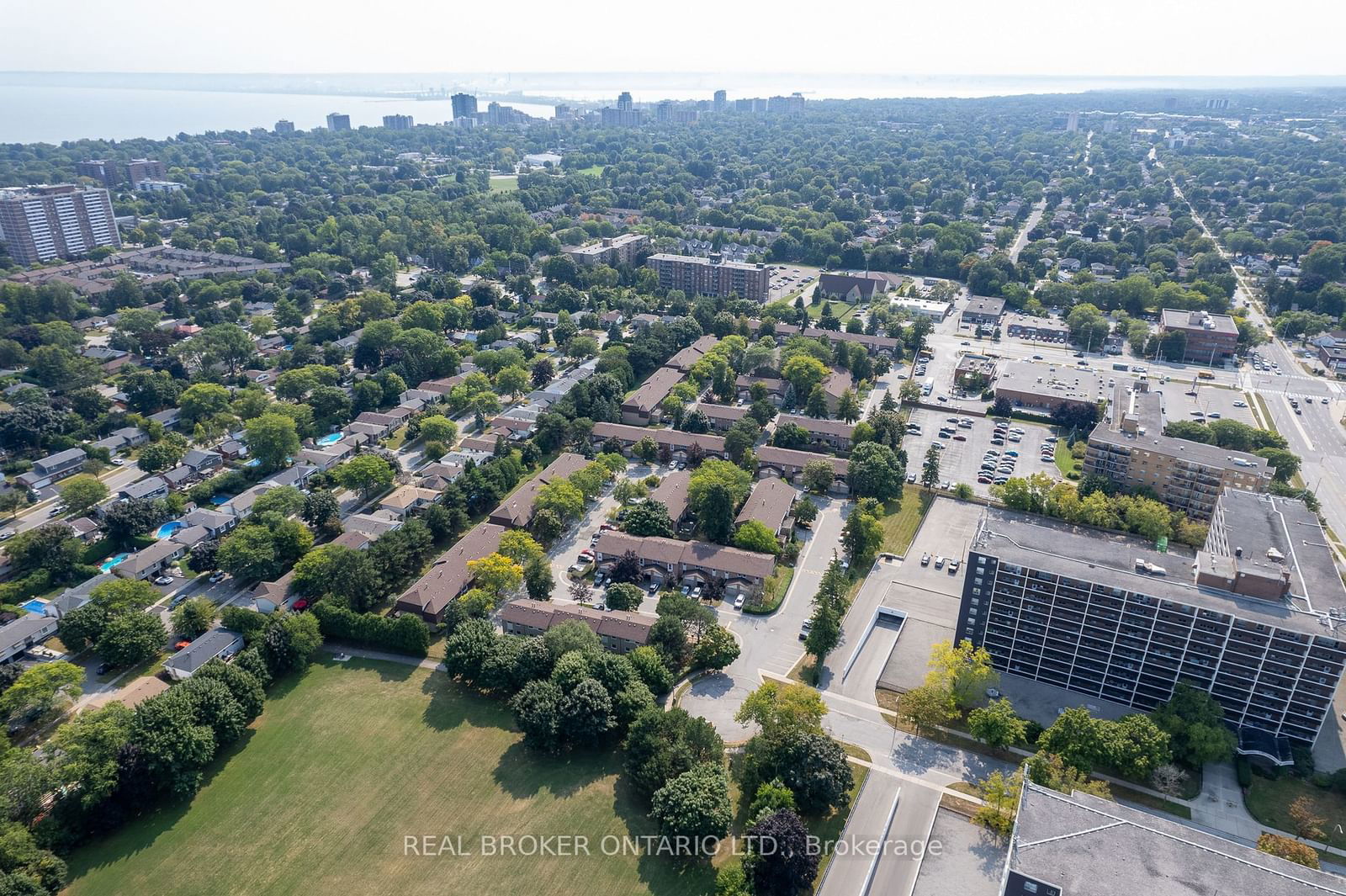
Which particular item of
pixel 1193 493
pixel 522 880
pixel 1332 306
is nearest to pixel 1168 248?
pixel 1332 306

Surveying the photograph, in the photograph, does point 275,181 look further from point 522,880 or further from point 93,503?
point 522,880

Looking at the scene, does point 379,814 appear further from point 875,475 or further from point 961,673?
point 875,475

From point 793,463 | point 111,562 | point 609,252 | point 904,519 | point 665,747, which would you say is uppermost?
point 609,252

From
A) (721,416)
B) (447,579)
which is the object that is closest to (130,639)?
(447,579)

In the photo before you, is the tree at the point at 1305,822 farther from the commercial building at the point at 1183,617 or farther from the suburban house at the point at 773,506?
the suburban house at the point at 773,506

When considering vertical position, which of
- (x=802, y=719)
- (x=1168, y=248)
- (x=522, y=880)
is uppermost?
(x=1168, y=248)

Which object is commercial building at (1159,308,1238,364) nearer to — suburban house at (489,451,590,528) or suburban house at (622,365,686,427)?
suburban house at (622,365,686,427)
